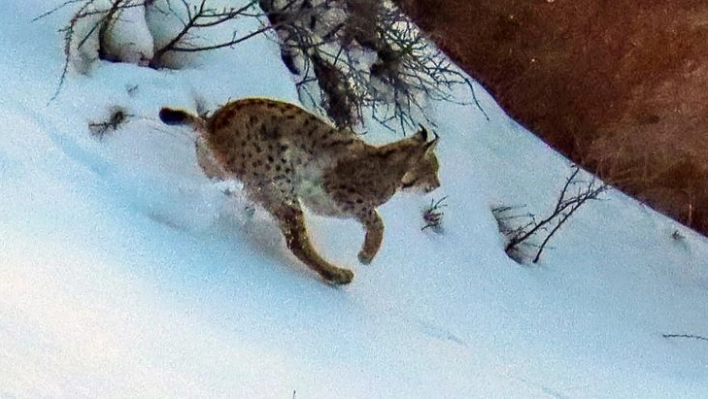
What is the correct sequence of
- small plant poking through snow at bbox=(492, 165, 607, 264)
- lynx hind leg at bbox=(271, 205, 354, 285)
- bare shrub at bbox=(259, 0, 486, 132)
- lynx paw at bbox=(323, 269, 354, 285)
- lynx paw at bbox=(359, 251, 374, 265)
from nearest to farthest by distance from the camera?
lynx hind leg at bbox=(271, 205, 354, 285) < lynx paw at bbox=(323, 269, 354, 285) < lynx paw at bbox=(359, 251, 374, 265) < bare shrub at bbox=(259, 0, 486, 132) < small plant poking through snow at bbox=(492, 165, 607, 264)

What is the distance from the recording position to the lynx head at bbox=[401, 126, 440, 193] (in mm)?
3527

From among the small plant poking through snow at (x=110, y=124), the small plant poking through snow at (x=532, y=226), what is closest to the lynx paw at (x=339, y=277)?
the small plant poking through snow at (x=110, y=124)

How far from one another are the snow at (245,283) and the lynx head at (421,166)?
1.15 feet

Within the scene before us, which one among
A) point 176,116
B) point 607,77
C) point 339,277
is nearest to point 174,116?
point 176,116

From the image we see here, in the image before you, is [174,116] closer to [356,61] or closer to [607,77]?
[356,61]

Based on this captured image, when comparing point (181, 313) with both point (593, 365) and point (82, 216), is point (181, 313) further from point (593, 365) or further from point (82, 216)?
point (593, 365)

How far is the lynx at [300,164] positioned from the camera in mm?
3242

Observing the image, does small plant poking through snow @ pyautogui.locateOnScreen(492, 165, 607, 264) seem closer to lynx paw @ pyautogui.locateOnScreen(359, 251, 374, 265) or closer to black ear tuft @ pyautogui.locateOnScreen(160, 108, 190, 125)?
lynx paw @ pyautogui.locateOnScreen(359, 251, 374, 265)

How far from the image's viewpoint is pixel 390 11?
4566 mm

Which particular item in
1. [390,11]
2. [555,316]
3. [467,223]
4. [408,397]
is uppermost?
[390,11]

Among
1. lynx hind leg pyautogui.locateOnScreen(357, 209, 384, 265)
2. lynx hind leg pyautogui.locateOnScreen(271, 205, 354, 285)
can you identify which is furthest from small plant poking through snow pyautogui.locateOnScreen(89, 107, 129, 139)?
lynx hind leg pyautogui.locateOnScreen(357, 209, 384, 265)

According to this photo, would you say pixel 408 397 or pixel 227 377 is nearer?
pixel 227 377

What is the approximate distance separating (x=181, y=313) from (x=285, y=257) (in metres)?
0.80

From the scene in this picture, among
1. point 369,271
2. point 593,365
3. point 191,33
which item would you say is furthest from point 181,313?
point 593,365
